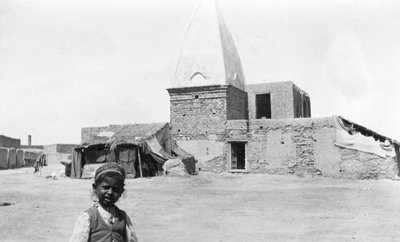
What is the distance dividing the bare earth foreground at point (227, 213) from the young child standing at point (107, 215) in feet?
10.9

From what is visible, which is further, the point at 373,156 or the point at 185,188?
the point at 373,156

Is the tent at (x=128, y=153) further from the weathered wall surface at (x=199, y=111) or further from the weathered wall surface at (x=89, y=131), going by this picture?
the weathered wall surface at (x=89, y=131)

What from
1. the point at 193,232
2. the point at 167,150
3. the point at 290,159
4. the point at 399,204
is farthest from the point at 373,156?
the point at 193,232

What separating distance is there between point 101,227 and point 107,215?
97 millimetres

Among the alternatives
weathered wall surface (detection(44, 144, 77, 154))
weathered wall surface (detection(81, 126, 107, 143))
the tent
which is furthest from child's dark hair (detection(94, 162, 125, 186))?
weathered wall surface (detection(44, 144, 77, 154))

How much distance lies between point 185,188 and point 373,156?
25.6ft

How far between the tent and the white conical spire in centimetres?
432

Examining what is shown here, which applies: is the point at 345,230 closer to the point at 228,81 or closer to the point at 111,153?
the point at 111,153

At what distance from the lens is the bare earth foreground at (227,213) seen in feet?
20.5

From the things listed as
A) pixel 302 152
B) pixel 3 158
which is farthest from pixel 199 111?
pixel 3 158

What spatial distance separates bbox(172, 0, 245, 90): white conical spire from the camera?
21453mm

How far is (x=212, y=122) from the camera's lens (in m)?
20.2

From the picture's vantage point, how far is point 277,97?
978 inches

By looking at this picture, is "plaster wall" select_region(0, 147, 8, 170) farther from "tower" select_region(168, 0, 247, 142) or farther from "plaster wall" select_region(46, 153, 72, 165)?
"tower" select_region(168, 0, 247, 142)
